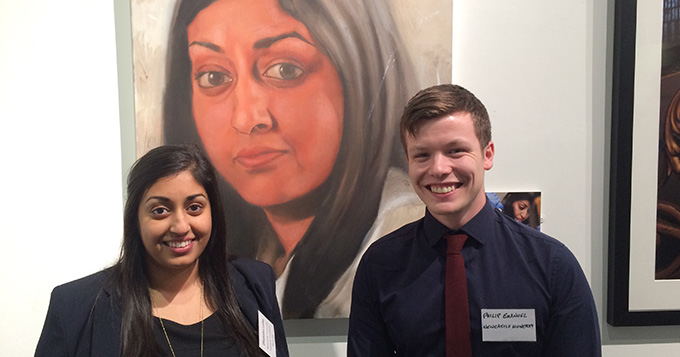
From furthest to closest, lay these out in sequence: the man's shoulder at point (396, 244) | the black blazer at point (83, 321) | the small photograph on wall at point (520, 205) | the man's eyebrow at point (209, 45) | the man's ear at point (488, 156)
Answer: the small photograph on wall at point (520, 205) → the man's eyebrow at point (209, 45) → the man's shoulder at point (396, 244) → the man's ear at point (488, 156) → the black blazer at point (83, 321)

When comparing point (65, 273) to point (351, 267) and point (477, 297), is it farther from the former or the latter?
point (477, 297)

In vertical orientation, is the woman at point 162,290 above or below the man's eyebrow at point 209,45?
below

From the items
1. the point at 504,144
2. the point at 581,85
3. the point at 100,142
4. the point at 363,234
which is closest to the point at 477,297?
the point at 363,234

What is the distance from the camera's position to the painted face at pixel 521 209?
68.4 inches

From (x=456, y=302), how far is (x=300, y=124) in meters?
0.89

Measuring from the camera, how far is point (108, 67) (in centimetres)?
168

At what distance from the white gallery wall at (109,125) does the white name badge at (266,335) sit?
0.43 meters

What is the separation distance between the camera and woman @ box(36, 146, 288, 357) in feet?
3.89

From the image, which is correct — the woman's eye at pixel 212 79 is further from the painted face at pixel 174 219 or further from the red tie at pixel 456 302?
the red tie at pixel 456 302

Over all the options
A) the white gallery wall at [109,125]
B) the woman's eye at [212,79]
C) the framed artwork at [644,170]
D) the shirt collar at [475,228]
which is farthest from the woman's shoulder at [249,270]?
the framed artwork at [644,170]

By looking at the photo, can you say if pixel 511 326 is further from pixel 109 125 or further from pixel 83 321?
pixel 109 125

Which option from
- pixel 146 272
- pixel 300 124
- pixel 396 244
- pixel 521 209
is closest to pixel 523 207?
pixel 521 209

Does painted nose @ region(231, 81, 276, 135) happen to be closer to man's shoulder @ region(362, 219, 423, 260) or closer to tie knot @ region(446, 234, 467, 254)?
man's shoulder @ region(362, 219, 423, 260)

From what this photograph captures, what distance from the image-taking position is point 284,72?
1664 millimetres
